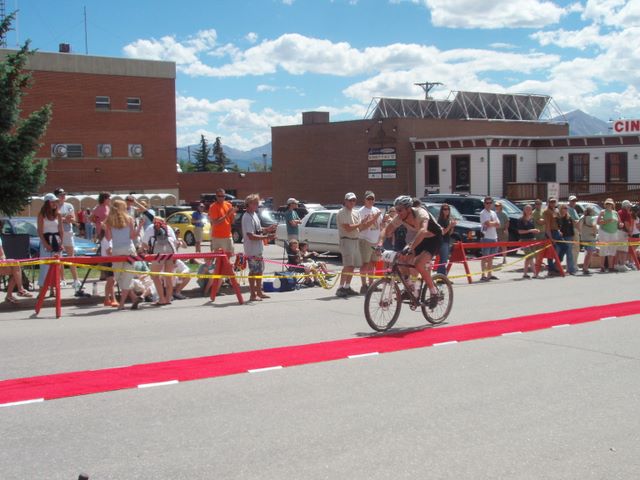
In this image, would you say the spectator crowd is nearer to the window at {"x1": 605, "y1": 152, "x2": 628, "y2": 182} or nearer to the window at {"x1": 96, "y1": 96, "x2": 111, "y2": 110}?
the window at {"x1": 605, "y1": 152, "x2": 628, "y2": 182}

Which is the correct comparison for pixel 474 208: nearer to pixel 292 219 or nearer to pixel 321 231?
pixel 321 231

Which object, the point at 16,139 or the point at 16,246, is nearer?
the point at 16,246

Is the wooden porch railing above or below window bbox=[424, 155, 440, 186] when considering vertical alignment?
below

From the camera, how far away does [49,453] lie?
5512mm

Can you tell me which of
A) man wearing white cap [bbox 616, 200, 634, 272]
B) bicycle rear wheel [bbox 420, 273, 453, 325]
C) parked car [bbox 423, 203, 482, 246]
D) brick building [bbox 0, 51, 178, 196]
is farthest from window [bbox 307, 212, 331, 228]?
brick building [bbox 0, 51, 178, 196]

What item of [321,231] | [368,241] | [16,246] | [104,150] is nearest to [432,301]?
[368,241]

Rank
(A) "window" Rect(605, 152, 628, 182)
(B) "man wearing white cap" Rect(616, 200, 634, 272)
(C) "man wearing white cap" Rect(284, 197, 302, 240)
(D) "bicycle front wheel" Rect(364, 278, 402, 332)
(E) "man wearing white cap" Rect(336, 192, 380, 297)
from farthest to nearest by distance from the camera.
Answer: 1. (A) "window" Rect(605, 152, 628, 182)
2. (B) "man wearing white cap" Rect(616, 200, 634, 272)
3. (C) "man wearing white cap" Rect(284, 197, 302, 240)
4. (E) "man wearing white cap" Rect(336, 192, 380, 297)
5. (D) "bicycle front wheel" Rect(364, 278, 402, 332)

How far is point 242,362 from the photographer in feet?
27.8

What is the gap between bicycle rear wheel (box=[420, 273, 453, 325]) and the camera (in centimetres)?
1086

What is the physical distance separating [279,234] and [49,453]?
727 inches

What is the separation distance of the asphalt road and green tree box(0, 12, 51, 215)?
14.6 m

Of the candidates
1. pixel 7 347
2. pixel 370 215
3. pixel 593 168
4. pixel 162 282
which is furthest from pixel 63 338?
pixel 593 168

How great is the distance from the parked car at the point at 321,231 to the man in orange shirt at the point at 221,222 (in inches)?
308

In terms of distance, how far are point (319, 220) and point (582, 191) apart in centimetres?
2523
